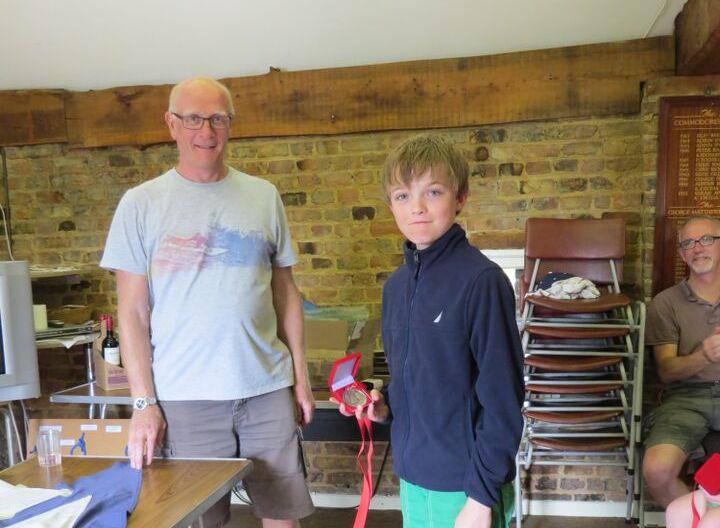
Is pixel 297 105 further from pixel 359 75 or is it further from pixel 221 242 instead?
pixel 221 242

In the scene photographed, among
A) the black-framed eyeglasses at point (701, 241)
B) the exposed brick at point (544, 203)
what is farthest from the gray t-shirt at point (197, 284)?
the black-framed eyeglasses at point (701, 241)

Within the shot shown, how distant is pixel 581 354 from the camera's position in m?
2.34

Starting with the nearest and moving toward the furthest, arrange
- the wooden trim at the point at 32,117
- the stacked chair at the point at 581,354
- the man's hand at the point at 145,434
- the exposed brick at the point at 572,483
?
the man's hand at the point at 145,434
the stacked chair at the point at 581,354
the exposed brick at the point at 572,483
the wooden trim at the point at 32,117

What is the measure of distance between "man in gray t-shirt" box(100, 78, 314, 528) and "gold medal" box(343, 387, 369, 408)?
1.57 ft

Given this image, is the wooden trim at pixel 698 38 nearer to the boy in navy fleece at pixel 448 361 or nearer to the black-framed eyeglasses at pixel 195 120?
the boy in navy fleece at pixel 448 361

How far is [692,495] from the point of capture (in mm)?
1713

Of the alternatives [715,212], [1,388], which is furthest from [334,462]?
[715,212]

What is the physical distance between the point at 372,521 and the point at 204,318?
5.72 ft

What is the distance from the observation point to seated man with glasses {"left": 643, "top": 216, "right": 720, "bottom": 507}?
7.23 ft

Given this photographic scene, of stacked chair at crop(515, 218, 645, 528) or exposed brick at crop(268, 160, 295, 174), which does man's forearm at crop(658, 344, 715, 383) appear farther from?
exposed brick at crop(268, 160, 295, 174)

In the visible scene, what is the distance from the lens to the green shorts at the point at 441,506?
3.57 feet

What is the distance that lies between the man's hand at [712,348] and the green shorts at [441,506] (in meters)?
1.50

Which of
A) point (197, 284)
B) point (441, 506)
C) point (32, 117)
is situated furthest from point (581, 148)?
point (32, 117)

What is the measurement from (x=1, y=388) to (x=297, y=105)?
176cm
